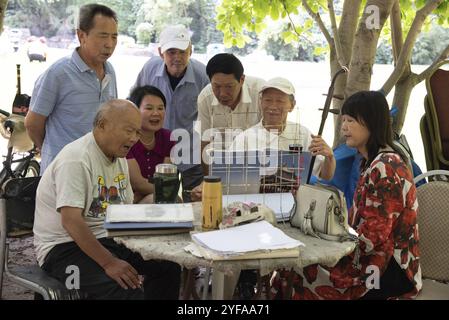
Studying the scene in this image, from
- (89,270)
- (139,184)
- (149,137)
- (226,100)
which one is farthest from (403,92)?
(89,270)

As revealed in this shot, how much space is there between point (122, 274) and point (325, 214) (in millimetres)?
866

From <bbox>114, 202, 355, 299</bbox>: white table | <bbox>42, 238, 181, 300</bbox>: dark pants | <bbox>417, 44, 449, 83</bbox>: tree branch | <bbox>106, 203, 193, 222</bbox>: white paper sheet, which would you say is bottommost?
<bbox>42, 238, 181, 300</bbox>: dark pants

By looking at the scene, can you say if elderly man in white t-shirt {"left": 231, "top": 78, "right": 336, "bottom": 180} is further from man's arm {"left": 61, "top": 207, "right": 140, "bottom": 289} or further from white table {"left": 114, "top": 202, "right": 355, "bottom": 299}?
man's arm {"left": 61, "top": 207, "right": 140, "bottom": 289}

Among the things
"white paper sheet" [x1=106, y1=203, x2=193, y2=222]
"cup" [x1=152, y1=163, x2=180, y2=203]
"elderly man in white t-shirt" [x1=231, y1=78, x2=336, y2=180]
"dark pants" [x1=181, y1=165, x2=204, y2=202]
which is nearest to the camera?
"white paper sheet" [x1=106, y1=203, x2=193, y2=222]

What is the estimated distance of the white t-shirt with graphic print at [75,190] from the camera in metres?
2.46

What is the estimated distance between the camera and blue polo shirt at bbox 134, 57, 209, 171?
425cm

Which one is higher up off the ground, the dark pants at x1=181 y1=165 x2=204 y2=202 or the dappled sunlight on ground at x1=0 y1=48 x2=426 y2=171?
the dappled sunlight on ground at x1=0 y1=48 x2=426 y2=171

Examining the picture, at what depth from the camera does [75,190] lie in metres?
2.44

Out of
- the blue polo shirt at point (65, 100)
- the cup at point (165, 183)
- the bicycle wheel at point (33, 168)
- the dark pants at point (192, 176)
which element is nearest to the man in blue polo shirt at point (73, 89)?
the blue polo shirt at point (65, 100)

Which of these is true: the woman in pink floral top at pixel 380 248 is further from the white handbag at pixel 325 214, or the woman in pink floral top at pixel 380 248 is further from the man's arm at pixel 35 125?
the man's arm at pixel 35 125

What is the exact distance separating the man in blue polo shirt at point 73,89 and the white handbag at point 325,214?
1.77 meters

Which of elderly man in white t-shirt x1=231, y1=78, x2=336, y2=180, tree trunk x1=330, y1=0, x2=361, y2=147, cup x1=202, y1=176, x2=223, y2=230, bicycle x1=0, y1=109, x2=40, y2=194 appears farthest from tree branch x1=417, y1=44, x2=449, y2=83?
bicycle x1=0, y1=109, x2=40, y2=194

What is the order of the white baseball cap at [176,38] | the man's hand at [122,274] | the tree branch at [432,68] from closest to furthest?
the man's hand at [122,274] < the white baseball cap at [176,38] < the tree branch at [432,68]

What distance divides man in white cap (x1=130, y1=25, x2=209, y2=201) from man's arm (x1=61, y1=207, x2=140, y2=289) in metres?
1.63
